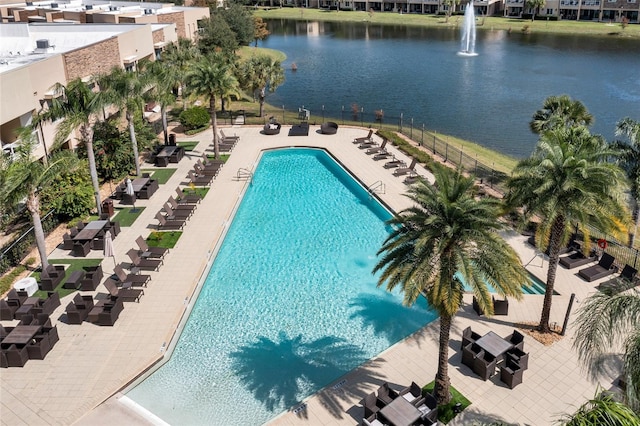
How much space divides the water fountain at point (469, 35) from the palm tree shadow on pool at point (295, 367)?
7830cm

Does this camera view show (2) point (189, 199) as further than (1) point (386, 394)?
Yes

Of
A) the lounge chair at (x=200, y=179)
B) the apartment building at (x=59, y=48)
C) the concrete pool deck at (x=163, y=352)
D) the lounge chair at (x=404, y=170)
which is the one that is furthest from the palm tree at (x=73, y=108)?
the lounge chair at (x=404, y=170)

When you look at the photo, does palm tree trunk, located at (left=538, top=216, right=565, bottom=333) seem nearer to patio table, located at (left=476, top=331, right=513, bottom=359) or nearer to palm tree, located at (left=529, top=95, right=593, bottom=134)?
patio table, located at (left=476, top=331, right=513, bottom=359)

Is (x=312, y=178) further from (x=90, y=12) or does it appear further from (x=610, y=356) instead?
(x=90, y=12)

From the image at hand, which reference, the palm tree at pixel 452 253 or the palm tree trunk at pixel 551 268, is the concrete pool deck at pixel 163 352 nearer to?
the palm tree trunk at pixel 551 268

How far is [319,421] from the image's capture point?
16797 mm

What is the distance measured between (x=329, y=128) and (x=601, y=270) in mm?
25476

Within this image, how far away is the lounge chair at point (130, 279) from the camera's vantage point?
2327 cm

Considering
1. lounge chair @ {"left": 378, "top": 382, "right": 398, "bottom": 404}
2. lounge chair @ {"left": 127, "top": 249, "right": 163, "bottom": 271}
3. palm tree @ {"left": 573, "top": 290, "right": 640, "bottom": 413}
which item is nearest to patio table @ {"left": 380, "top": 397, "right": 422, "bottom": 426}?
lounge chair @ {"left": 378, "top": 382, "right": 398, "bottom": 404}

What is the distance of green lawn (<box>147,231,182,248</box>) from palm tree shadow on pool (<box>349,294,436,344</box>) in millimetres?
10270

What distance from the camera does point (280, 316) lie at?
73.5 feet

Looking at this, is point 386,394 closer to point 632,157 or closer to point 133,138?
point 632,157

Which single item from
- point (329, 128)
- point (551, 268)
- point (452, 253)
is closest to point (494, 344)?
point (551, 268)

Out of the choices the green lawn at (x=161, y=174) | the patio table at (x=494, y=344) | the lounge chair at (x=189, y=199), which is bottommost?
the patio table at (x=494, y=344)
